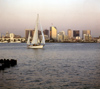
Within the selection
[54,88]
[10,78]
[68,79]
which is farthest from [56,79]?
[10,78]

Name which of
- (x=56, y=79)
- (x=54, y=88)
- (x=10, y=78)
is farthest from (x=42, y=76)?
(x=54, y=88)

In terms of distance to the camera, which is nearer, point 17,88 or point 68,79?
point 17,88

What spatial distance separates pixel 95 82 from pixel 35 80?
5578 millimetres

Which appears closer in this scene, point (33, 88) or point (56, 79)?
point (33, 88)

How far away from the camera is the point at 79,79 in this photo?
20.4m

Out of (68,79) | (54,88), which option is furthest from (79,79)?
(54,88)

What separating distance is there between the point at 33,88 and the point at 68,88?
2858 millimetres

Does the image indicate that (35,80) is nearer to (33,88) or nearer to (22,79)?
(22,79)

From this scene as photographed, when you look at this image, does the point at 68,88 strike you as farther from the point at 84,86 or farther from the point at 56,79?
the point at 56,79

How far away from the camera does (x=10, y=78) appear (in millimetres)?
20719

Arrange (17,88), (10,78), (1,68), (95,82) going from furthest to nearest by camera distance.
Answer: (1,68), (10,78), (95,82), (17,88)

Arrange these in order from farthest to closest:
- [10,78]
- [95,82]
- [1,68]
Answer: [1,68], [10,78], [95,82]

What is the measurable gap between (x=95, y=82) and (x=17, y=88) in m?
7.16

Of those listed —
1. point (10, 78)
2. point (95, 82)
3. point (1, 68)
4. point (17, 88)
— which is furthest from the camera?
point (1, 68)
